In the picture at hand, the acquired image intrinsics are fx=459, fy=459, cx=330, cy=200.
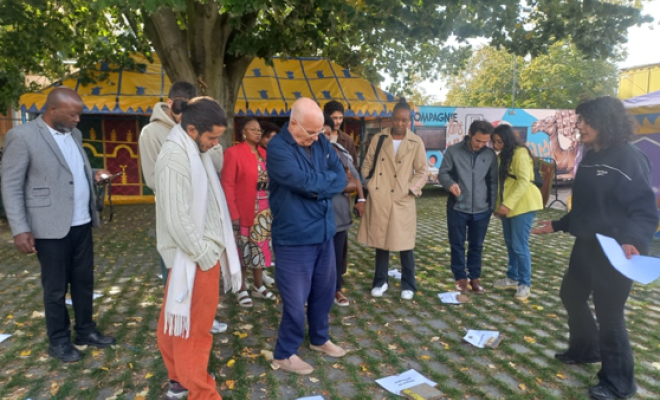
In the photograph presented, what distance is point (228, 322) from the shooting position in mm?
4379

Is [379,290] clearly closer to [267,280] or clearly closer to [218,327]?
[267,280]

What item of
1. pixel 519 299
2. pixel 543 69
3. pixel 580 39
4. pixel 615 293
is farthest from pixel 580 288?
pixel 543 69

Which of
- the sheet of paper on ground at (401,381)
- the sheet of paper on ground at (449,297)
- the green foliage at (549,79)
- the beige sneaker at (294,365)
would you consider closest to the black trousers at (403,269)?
the sheet of paper on ground at (449,297)

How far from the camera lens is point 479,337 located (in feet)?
13.2

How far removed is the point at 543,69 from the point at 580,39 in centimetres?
2771

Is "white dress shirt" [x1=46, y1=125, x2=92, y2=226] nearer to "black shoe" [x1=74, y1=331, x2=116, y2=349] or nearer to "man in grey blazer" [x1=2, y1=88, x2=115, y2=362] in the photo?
"man in grey blazer" [x1=2, y1=88, x2=115, y2=362]

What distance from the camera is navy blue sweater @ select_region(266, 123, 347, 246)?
314 cm

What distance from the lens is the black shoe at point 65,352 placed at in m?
3.53

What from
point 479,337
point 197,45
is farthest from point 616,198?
point 197,45

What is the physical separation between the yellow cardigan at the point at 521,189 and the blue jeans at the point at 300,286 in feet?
8.16

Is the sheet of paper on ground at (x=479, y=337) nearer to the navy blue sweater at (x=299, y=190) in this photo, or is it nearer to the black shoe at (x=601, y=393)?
the black shoe at (x=601, y=393)

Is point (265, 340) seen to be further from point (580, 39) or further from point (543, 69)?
point (543, 69)

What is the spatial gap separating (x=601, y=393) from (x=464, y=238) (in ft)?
7.50

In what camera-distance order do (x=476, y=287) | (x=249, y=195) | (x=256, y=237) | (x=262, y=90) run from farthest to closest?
(x=262, y=90) → (x=476, y=287) → (x=256, y=237) → (x=249, y=195)
